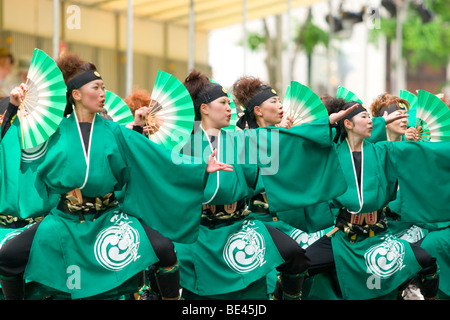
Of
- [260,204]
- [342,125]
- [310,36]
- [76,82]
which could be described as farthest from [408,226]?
[310,36]

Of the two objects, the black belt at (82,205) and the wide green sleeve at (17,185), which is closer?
the black belt at (82,205)

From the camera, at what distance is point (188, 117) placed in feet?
13.9

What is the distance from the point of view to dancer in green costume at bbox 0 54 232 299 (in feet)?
12.5

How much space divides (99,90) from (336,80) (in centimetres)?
1084

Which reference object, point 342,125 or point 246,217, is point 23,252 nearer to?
point 246,217

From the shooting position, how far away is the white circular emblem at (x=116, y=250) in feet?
12.6

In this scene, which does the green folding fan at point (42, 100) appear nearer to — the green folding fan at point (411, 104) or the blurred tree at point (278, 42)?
the green folding fan at point (411, 104)

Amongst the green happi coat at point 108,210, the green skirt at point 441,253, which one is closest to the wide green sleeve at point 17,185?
the green happi coat at point 108,210

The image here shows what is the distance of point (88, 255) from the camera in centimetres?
383

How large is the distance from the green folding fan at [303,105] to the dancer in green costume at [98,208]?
94 centimetres

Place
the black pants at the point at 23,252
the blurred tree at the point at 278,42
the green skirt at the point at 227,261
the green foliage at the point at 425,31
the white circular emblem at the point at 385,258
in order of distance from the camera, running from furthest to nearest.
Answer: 1. the green foliage at the point at 425,31
2. the blurred tree at the point at 278,42
3. the white circular emblem at the point at 385,258
4. the green skirt at the point at 227,261
5. the black pants at the point at 23,252

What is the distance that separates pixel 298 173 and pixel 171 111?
2.93 feet

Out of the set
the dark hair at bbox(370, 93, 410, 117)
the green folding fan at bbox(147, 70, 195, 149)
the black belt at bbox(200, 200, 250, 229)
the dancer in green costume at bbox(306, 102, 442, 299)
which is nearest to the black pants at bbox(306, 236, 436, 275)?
the dancer in green costume at bbox(306, 102, 442, 299)

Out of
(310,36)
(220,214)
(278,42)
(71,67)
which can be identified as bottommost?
(220,214)
